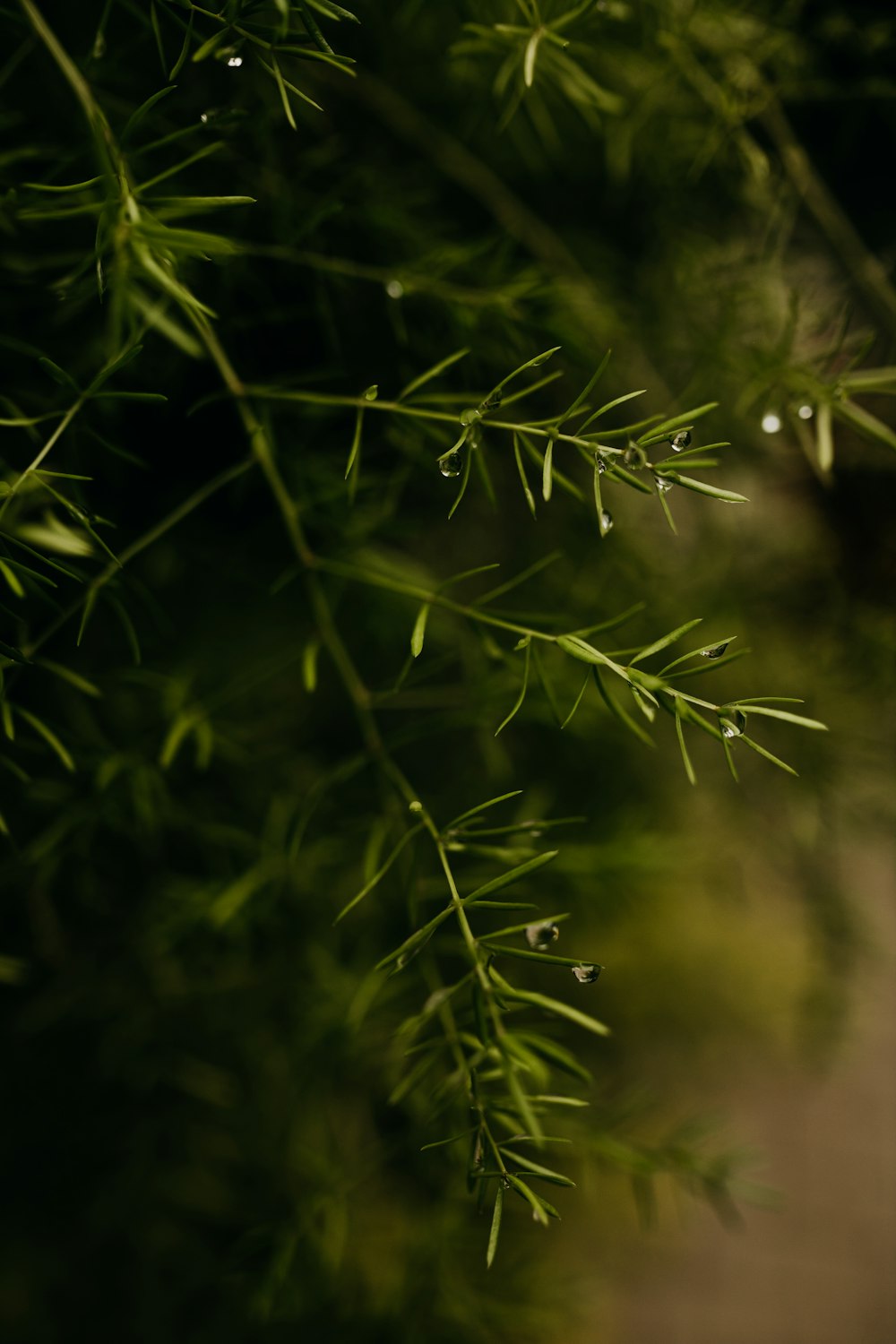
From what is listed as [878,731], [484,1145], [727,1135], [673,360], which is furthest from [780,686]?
[727,1135]

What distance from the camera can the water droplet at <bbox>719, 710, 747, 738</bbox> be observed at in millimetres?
179

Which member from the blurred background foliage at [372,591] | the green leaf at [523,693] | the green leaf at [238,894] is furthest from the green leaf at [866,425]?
the green leaf at [238,894]

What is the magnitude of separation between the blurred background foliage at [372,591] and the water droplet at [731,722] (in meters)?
0.08

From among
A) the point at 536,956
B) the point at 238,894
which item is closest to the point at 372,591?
the point at 238,894

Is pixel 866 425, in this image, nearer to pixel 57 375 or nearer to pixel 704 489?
pixel 704 489

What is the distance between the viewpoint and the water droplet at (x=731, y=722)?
7.1 inches

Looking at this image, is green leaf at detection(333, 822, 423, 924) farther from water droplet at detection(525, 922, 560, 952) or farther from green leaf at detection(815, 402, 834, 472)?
green leaf at detection(815, 402, 834, 472)

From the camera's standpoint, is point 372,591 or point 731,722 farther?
point 372,591

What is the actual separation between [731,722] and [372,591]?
0.24 m

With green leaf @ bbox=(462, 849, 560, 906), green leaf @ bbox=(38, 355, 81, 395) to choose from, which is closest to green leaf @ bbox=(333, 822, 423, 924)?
green leaf @ bbox=(462, 849, 560, 906)

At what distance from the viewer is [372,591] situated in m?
0.40

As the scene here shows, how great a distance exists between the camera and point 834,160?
44 centimetres

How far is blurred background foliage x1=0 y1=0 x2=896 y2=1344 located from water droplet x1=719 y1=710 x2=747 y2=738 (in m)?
0.08

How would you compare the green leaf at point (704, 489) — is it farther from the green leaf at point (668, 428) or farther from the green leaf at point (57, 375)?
the green leaf at point (57, 375)
